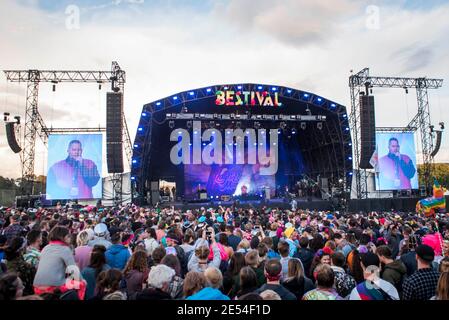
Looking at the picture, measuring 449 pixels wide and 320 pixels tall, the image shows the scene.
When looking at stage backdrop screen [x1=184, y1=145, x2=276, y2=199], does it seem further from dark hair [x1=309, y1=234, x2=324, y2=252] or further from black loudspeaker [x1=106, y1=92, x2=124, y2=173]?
dark hair [x1=309, y1=234, x2=324, y2=252]

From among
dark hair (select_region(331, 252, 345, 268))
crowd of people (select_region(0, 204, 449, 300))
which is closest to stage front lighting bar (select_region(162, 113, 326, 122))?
crowd of people (select_region(0, 204, 449, 300))

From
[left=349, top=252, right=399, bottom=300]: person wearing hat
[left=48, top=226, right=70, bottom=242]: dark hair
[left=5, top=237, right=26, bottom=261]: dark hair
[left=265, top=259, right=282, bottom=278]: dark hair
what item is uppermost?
[left=48, top=226, right=70, bottom=242]: dark hair

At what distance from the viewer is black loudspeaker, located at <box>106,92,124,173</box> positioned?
66.1ft

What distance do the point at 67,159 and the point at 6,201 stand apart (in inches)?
297

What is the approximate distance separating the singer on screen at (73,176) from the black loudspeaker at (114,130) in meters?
3.88

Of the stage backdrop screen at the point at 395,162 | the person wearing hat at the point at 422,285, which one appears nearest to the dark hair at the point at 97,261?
the person wearing hat at the point at 422,285

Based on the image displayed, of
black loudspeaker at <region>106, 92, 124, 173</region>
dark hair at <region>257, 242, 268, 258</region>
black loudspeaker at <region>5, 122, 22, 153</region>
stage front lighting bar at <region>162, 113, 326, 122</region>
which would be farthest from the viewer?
stage front lighting bar at <region>162, 113, 326, 122</region>

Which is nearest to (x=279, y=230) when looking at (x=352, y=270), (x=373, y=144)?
(x=352, y=270)

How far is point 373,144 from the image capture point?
22.3 m

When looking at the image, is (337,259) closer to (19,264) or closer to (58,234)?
Answer: (58,234)

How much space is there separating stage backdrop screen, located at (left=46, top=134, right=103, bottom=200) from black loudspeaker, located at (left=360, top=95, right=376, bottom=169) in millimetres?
17747

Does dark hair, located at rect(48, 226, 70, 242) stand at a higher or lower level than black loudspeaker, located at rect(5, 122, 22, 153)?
lower
